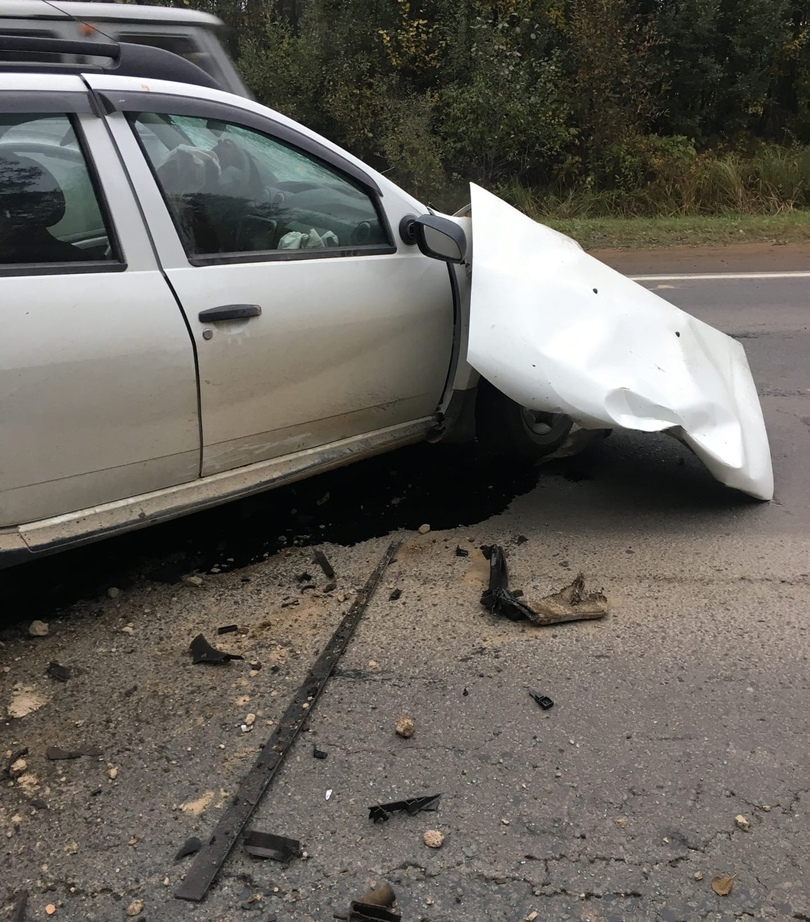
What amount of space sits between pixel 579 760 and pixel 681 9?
1534cm

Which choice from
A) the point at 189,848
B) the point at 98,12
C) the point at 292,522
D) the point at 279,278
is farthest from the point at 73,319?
the point at 98,12

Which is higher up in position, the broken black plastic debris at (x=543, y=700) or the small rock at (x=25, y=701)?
the broken black plastic debris at (x=543, y=700)

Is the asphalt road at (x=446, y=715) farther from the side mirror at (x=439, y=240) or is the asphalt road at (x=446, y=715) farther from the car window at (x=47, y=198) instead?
the car window at (x=47, y=198)

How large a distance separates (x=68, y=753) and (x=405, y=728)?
1.01 m

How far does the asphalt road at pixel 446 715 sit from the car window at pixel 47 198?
1343mm

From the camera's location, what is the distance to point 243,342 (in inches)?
120

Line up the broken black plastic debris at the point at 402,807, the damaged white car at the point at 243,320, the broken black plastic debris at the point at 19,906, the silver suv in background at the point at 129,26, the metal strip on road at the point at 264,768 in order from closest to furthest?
1. the broken black plastic debris at the point at 19,906
2. the metal strip on road at the point at 264,768
3. the broken black plastic debris at the point at 402,807
4. the damaged white car at the point at 243,320
5. the silver suv in background at the point at 129,26

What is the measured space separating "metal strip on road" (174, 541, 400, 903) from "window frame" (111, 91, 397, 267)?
1380mm

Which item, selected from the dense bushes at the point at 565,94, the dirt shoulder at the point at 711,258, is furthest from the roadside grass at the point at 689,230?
the dense bushes at the point at 565,94

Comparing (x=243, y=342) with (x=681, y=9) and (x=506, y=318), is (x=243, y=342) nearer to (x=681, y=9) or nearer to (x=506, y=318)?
(x=506, y=318)

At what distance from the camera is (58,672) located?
2820mm

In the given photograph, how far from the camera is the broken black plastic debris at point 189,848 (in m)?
2.15

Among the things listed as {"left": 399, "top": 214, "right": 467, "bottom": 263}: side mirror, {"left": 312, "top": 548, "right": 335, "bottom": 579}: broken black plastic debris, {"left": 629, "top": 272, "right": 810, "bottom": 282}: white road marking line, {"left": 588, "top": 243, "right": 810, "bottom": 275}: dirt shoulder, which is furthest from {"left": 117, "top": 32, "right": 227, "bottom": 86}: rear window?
{"left": 588, "top": 243, "right": 810, "bottom": 275}: dirt shoulder

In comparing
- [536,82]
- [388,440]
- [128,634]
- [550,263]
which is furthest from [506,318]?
[536,82]
